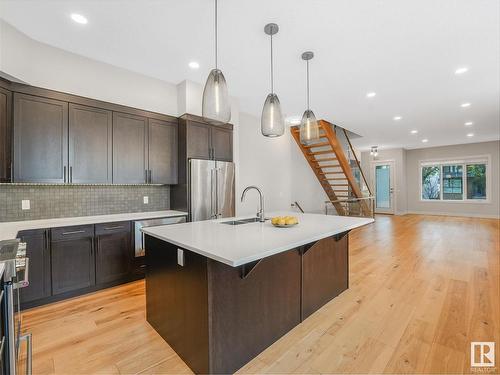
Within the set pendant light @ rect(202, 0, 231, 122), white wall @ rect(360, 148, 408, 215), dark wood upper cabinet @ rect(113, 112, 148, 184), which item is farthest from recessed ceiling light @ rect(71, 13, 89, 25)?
white wall @ rect(360, 148, 408, 215)

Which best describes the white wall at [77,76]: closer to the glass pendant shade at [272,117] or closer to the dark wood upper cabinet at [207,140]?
the dark wood upper cabinet at [207,140]

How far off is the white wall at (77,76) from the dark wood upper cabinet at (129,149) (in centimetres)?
27

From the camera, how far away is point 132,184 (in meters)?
3.55

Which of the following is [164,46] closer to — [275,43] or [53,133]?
[275,43]

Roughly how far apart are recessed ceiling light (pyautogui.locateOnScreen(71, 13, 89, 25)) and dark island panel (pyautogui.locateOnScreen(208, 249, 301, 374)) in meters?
2.66

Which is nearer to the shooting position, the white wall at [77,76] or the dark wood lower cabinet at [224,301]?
the dark wood lower cabinet at [224,301]

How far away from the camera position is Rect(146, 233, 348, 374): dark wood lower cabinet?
156 cm

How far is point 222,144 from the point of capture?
13.8 feet

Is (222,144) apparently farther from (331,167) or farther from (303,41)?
(331,167)

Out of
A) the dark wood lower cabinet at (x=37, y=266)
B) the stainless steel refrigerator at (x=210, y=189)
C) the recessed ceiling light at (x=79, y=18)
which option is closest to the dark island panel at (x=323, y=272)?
the stainless steel refrigerator at (x=210, y=189)

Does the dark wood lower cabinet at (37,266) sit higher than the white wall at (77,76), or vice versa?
the white wall at (77,76)

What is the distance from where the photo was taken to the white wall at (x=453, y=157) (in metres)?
8.57

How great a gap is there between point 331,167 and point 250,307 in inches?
242

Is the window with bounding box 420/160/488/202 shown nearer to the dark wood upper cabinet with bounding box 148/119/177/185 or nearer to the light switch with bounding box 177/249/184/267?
the dark wood upper cabinet with bounding box 148/119/177/185
